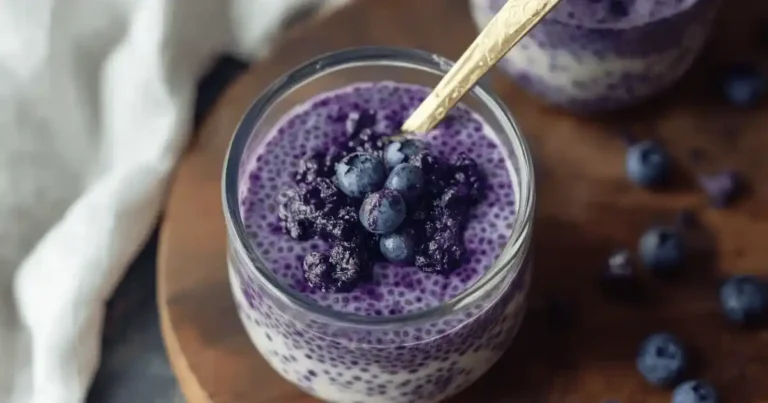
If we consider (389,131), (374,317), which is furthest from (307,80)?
(374,317)

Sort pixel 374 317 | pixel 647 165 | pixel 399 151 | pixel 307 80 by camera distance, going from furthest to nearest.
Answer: pixel 647 165, pixel 307 80, pixel 399 151, pixel 374 317

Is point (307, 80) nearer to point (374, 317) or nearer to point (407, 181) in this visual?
point (407, 181)

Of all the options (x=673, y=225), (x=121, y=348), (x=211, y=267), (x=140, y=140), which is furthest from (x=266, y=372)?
(x=673, y=225)

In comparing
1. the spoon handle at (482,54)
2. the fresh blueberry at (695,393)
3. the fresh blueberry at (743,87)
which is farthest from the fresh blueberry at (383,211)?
the fresh blueberry at (743,87)

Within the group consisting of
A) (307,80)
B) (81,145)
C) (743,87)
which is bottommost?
(81,145)

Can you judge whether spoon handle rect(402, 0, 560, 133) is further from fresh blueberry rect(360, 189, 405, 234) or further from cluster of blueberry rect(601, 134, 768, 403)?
cluster of blueberry rect(601, 134, 768, 403)

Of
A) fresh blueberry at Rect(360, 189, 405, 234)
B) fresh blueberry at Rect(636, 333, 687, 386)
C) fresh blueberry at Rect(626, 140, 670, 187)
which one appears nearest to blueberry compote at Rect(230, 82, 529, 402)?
fresh blueberry at Rect(360, 189, 405, 234)
